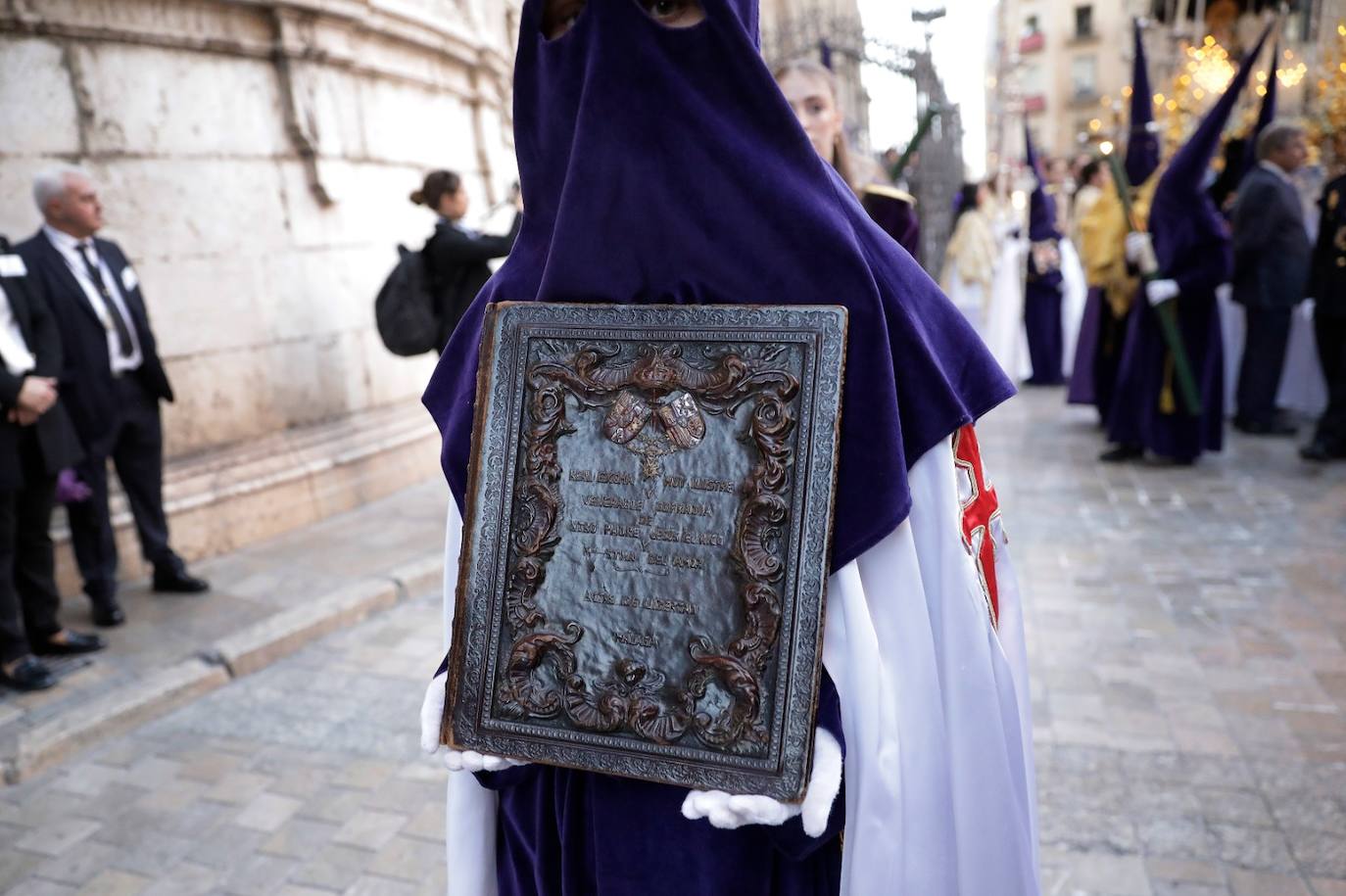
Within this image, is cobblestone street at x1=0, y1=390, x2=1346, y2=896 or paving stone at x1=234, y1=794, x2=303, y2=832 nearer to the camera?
cobblestone street at x1=0, y1=390, x2=1346, y2=896

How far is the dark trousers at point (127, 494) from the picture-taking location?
4.58m

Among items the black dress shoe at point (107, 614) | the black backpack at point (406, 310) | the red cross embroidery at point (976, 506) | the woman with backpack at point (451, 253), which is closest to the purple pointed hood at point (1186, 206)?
the woman with backpack at point (451, 253)

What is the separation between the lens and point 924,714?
1328 mm

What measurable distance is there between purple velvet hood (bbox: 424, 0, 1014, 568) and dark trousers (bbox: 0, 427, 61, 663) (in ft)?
12.4

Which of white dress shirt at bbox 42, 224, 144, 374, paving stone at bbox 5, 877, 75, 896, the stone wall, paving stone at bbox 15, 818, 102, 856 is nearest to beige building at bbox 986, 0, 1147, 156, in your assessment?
the stone wall

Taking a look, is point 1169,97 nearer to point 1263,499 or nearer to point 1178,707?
point 1263,499

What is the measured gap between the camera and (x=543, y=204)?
1.45 m

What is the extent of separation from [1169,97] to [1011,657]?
1324 cm

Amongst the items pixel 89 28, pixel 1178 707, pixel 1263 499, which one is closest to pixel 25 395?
pixel 89 28

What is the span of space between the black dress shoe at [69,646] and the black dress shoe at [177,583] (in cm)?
66

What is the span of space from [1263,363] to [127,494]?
8.20m

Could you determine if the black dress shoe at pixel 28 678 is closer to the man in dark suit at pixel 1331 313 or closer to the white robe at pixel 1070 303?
the man in dark suit at pixel 1331 313

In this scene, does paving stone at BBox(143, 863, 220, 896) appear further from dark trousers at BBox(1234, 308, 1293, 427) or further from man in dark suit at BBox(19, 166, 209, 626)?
dark trousers at BBox(1234, 308, 1293, 427)

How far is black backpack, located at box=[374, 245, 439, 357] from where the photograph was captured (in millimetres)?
5504
